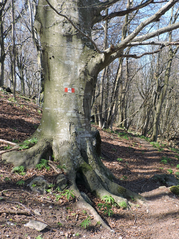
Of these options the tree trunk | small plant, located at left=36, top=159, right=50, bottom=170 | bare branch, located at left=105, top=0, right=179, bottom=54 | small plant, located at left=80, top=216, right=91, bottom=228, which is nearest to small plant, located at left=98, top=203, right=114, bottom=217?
the tree trunk

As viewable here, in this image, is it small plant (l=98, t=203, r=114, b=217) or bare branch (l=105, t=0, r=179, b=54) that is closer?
bare branch (l=105, t=0, r=179, b=54)

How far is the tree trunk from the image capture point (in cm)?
385

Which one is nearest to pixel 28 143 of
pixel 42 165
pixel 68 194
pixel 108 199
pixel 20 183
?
pixel 42 165

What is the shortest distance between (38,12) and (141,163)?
21.6ft

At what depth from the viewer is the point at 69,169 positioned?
3.70 metres

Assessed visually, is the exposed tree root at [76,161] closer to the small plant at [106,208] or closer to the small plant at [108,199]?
the small plant at [108,199]

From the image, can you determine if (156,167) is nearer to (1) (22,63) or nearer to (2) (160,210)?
(2) (160,210)

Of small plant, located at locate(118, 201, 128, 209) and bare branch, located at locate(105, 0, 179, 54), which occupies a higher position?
bare branch, located at locate(105, 0, 179, 54)

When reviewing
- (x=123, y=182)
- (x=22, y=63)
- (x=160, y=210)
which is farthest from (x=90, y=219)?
(x=22, y=63)

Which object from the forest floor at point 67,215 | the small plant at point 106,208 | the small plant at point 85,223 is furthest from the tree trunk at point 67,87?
the small plant at point 85,223

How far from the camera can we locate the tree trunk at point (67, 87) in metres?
3.85

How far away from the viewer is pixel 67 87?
12.8 feet

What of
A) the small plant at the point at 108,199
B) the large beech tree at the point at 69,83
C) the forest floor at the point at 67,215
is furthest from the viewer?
the large beech tree at the point at 69,83

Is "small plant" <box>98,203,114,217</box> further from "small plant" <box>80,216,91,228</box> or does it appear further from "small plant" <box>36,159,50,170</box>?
"small plant" <box>36,159,50,170</box>
